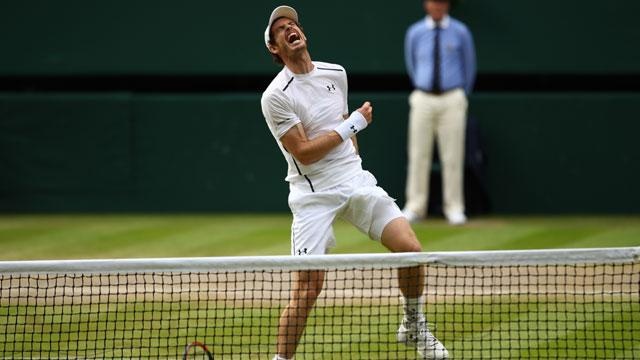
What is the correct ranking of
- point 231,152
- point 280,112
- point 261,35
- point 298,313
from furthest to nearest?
point 231,152
point 261,35
point 280,112
point 298,313

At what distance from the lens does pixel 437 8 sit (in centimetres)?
1279

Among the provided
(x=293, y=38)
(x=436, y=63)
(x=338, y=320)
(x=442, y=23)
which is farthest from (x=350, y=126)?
(x=442, y=23)

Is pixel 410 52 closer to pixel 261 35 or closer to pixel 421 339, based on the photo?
pixel 261 35

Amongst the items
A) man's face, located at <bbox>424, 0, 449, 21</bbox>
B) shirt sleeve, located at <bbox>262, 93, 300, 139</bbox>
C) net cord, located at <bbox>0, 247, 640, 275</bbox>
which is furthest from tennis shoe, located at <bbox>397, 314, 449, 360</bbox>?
man's face, located at <bbox>424, 0, 449, 21</bbox>

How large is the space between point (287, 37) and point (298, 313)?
5.19 feet

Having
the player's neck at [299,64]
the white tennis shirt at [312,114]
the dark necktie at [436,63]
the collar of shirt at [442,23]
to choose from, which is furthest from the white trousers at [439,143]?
the player's neck at [299,64]

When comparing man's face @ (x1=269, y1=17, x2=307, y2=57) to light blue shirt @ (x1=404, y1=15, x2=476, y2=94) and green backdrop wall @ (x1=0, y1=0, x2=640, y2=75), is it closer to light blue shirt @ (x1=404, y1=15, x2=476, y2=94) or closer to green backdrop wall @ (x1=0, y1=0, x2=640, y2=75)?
light blue shirt @ (x1=404, y1=15, x2=476, y2=94)

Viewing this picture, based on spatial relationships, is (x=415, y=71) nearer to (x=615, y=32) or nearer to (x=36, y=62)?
(x=615, y=32)

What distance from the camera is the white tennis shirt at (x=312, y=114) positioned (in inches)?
282

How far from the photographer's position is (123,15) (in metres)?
13.8

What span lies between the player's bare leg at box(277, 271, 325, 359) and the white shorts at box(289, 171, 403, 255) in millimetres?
186

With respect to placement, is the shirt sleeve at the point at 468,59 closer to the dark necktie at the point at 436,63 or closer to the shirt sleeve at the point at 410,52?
the dark necktie at the point at 436,63

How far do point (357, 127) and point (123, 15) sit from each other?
7182 mm

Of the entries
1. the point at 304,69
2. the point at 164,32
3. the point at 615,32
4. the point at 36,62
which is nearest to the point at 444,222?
the point at 615,32
